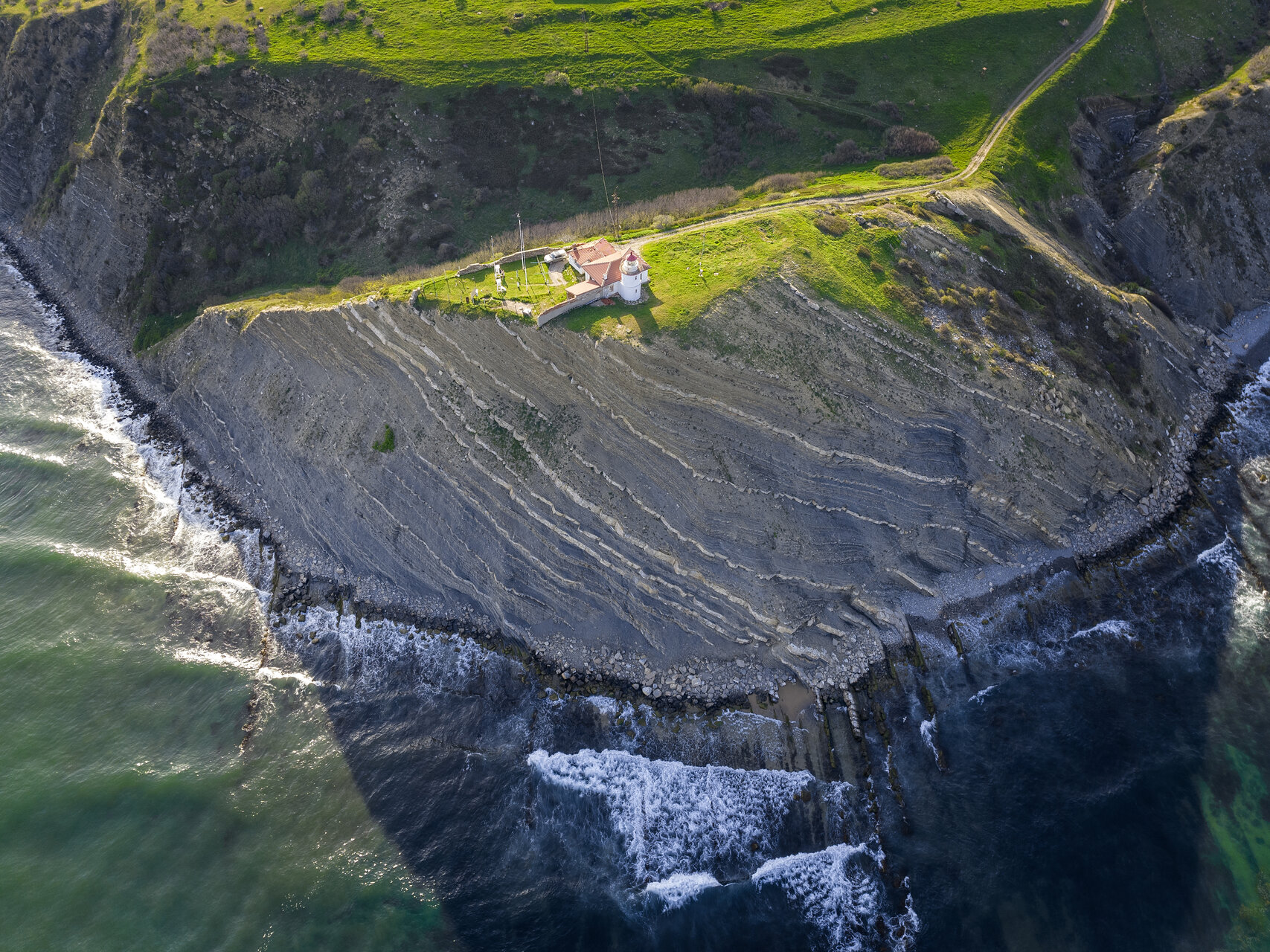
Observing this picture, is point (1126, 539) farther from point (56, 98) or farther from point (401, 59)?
point (56, 98)

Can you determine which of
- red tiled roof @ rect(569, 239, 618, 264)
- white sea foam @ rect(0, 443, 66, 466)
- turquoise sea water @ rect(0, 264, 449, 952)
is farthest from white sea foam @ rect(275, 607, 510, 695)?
red tiled roof @ rect(569, 239, 618, 264)

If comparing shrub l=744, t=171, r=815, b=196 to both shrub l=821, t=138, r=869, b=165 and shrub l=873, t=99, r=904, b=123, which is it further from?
shrub l=873, t=99, r=904, b=123

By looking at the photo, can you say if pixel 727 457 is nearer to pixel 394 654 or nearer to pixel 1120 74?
pixel 394 654

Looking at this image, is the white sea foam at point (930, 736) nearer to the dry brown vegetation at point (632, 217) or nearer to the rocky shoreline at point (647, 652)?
the rocky shoreline at point (647, 652)

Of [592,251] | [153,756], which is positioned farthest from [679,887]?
[592,251]

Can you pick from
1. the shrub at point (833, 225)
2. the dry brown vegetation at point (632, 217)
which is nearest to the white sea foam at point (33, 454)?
the dry brown vegetation at point (632, 217)

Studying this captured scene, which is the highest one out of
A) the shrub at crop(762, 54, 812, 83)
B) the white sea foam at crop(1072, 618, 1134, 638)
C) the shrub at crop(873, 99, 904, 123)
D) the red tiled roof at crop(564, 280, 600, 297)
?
the shrub at crop(762, 54, 812, 83)
